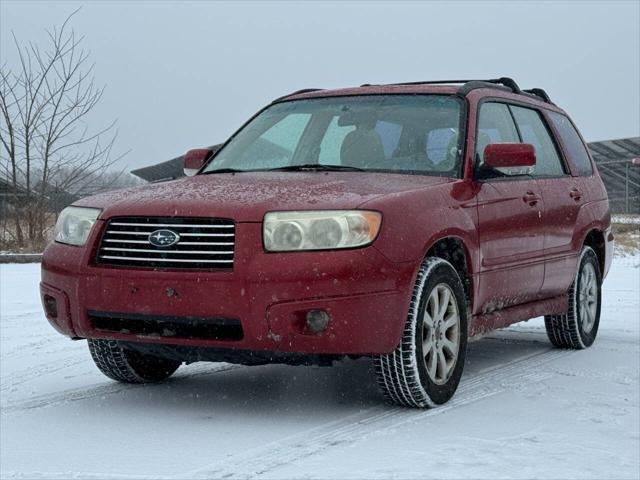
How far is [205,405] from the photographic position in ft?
16.1

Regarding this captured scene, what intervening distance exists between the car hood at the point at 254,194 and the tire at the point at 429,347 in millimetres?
465

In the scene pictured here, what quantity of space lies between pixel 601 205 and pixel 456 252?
258cm

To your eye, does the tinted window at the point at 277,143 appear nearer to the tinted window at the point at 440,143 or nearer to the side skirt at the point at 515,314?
the tinted window at the point at 440,143

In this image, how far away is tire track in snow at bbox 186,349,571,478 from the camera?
3631mm

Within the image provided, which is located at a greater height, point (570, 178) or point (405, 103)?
point (405, 103)

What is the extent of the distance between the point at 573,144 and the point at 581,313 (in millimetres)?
1257

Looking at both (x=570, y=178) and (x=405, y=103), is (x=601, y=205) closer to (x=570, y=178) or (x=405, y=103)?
(x=570, y=178)

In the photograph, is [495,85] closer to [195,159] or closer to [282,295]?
[195,159]

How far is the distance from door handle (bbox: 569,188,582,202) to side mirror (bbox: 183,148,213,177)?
2.40 metres

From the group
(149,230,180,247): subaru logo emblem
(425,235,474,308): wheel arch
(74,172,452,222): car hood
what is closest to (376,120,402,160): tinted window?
(74,172,452,222): car hood

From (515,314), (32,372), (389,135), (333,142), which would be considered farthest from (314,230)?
(32,372)

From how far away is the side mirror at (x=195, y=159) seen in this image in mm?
6285

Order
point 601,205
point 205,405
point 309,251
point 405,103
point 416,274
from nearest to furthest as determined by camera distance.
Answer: point 309,251 < point 416,274 < point 205,405 < point 405,103 < point 601,205

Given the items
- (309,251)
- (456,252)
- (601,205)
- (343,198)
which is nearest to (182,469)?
(309,251)
